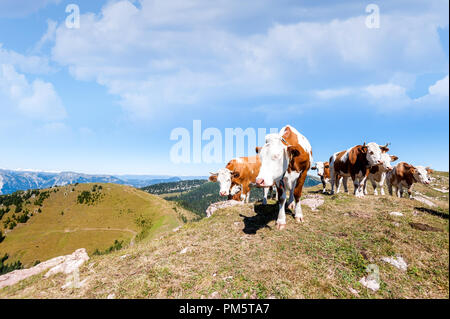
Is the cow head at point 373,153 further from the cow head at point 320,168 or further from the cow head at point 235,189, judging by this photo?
the cow head at point 320,168

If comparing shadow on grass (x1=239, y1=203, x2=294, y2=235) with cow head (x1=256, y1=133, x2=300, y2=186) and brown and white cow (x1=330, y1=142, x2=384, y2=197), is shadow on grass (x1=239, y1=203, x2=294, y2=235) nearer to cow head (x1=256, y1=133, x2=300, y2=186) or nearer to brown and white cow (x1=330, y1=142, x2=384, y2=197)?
cow head (x1=256, y1=133, x2=300, y2=186)

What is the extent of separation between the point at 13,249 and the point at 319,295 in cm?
24429

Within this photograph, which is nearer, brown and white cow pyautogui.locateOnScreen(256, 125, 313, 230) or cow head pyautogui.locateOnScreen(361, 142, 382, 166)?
brown and white cow pyautogui.locateOnScreen(256, 125, 313, 230)

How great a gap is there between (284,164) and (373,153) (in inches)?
311

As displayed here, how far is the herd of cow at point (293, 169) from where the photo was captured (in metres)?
6.57

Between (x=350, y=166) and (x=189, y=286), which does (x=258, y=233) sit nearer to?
(x=189, y=286)

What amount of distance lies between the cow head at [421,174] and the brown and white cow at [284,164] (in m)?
11.7

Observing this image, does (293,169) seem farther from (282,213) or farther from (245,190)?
(245,190)

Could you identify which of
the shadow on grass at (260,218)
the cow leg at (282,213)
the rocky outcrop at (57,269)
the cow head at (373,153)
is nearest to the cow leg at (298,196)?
the cow leg at (282,213)

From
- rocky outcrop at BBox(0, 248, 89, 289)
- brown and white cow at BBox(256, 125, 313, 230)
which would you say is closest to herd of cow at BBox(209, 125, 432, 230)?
brown and white cow at BBox(256, 125, 313, 230)

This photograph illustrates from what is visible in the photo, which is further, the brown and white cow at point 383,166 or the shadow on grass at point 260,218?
the brown and white cow at point 383,166

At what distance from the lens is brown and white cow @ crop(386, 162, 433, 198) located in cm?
1391
